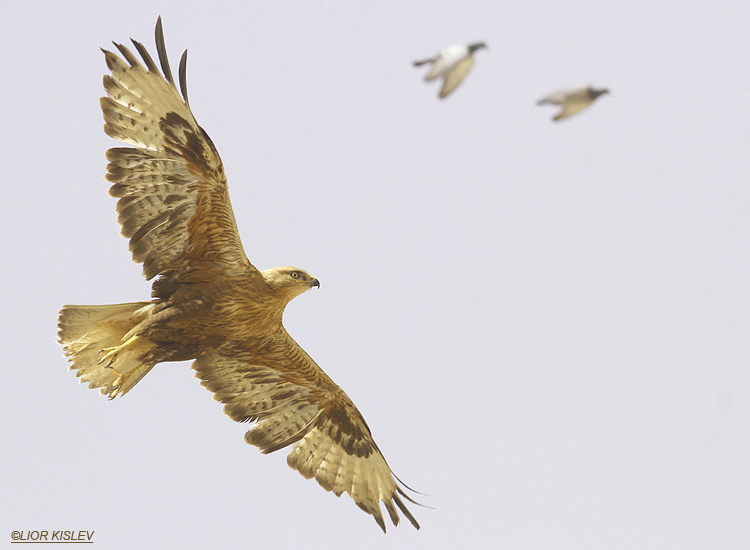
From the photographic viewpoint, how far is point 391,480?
12078 millimetres

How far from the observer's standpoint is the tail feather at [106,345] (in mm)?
10109

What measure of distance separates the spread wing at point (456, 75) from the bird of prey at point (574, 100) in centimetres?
65

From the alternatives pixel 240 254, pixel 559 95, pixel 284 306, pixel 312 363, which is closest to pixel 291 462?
pixel 312 363

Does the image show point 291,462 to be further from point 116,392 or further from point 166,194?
point 166,194

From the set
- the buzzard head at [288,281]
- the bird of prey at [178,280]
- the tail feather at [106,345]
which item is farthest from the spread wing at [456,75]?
the tail feather at [106,345]

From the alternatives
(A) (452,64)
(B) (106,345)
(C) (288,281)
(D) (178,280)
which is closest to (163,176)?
(D) (178,280)

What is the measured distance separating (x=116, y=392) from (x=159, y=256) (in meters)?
1.50

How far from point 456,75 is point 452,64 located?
0.30 feet

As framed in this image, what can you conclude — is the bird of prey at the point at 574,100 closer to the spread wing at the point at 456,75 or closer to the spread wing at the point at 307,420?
the spread wing at the point at 456,75

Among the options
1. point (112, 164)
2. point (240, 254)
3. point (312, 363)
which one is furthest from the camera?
point (312, 363)

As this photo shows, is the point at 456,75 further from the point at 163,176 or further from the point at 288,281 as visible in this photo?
the point at 288,281

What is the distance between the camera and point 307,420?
12.0m

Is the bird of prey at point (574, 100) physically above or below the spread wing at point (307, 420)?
above

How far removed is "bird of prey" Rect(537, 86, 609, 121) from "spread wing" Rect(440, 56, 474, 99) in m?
0.65
